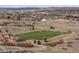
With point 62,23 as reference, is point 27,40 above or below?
below

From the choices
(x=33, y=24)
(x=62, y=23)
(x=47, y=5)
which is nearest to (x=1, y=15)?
(x=33, y=24)
